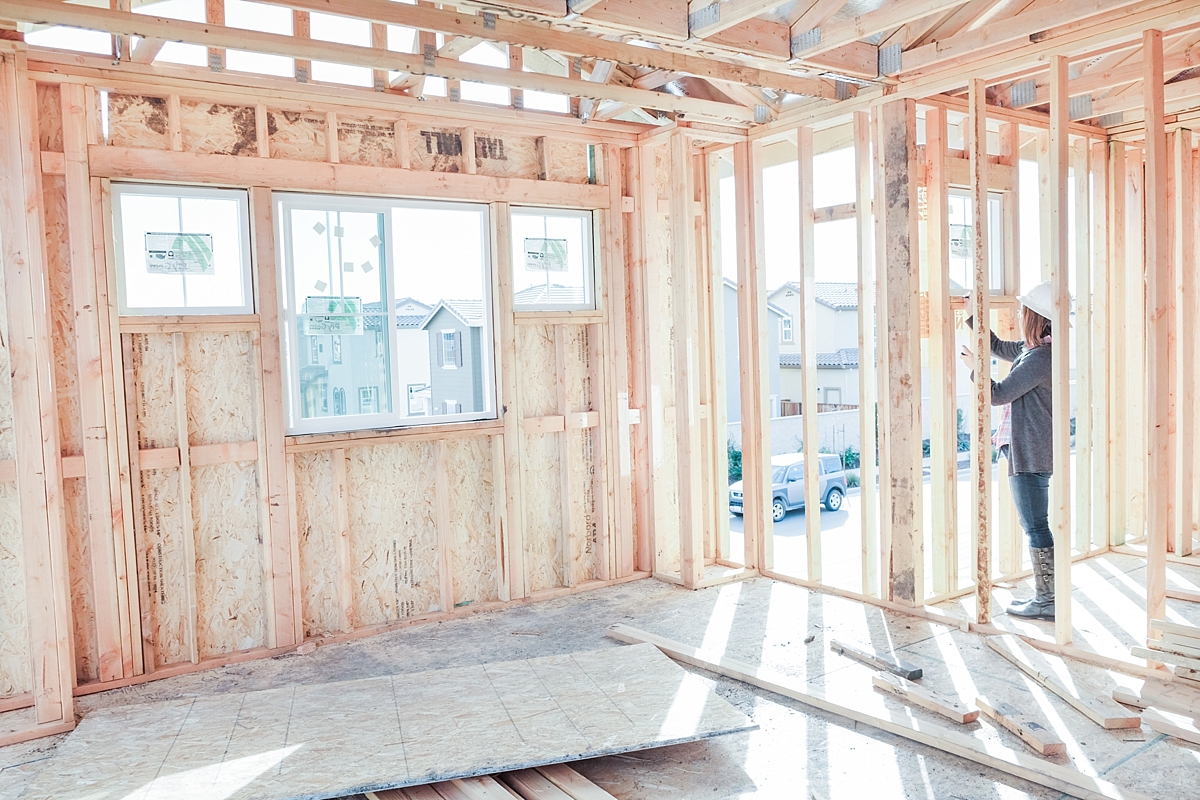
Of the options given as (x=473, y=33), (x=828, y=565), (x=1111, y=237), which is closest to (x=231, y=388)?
(x=473, y=33)

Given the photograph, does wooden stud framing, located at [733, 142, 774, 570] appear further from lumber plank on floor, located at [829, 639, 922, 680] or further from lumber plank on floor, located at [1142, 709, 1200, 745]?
lumber plank on floor, located at [1142, 709, 1200, 745]

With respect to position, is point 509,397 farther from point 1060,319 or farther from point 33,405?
point 1060,319

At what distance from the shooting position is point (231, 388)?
4.79 m

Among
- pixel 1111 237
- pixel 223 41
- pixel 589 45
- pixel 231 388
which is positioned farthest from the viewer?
pixel 1111 237

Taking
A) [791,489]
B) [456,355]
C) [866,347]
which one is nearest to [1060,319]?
[866,347]

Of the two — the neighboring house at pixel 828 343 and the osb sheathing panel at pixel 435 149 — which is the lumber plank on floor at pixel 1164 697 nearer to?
the osb sheathing panel at pixel 435 149

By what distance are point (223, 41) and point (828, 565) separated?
550 cm

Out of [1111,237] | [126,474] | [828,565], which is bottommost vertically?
[828,565]

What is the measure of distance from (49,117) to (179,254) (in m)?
0.86

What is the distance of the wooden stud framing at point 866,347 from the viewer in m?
5.16

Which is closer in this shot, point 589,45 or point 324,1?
point 324,1

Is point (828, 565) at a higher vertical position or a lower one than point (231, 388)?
lower

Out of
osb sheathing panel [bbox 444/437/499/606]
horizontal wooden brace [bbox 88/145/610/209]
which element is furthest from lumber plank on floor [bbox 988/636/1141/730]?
horizontal wooden brace [bbox 88/145/610/209]

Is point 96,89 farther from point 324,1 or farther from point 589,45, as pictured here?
point 589,45
